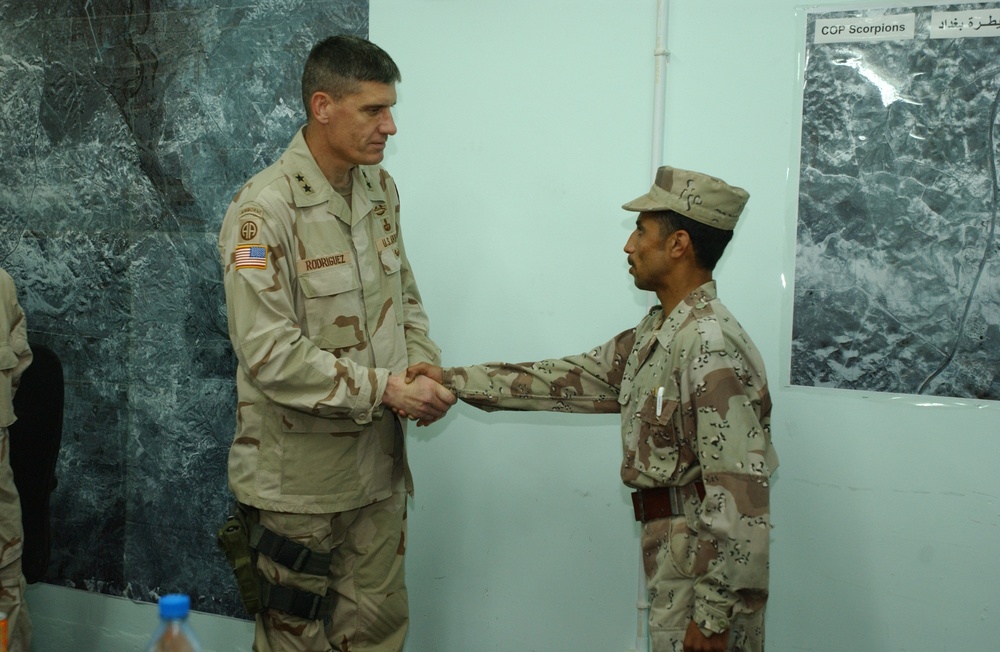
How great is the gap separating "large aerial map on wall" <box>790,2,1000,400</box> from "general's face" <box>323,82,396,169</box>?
1112 millimetres

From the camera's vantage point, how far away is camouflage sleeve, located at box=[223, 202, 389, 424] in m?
2.13

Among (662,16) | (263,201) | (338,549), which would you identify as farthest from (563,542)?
(662,16)

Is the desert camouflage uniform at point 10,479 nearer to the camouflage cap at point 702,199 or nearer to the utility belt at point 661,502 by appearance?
the utility belt at point 661,502

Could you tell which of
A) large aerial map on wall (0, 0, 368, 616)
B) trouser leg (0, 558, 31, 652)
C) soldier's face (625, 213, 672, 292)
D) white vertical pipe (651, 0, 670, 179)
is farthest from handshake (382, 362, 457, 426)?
trouser leg (0, 558, 31, 652)

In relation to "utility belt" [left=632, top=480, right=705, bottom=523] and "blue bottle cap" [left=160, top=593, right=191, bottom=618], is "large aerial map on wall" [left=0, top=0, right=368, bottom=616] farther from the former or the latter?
"blue bottle cap" [left=160, top=593, right=191, bottom=618]

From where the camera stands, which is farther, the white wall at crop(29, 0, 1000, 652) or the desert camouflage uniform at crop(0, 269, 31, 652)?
the desert camouflage uniform at crop(0, 269, 31, 652)

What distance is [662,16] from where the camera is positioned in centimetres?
252

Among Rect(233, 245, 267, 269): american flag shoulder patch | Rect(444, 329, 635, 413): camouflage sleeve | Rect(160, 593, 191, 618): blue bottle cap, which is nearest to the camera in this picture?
Rect(160, 593, 191, 618): blue bottle cap

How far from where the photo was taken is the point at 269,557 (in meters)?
2.25

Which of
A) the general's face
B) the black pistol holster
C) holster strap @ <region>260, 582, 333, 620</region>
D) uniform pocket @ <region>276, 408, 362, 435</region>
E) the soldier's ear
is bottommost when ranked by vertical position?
holster strap @ <region>260, 582, 333, 620</region>

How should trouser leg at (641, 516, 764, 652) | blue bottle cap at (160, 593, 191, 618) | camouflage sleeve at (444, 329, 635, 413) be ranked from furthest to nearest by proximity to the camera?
camouflage sleeve at (444, 329, 635, 413) < trouser leg at (641, 516, 764, 652) < blue bottle cap at (160, 593, 191, 618)

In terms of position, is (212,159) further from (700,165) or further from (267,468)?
(700,165)

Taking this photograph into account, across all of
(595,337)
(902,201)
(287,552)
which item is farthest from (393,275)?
(902,201)

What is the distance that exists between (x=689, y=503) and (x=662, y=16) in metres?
1.36
